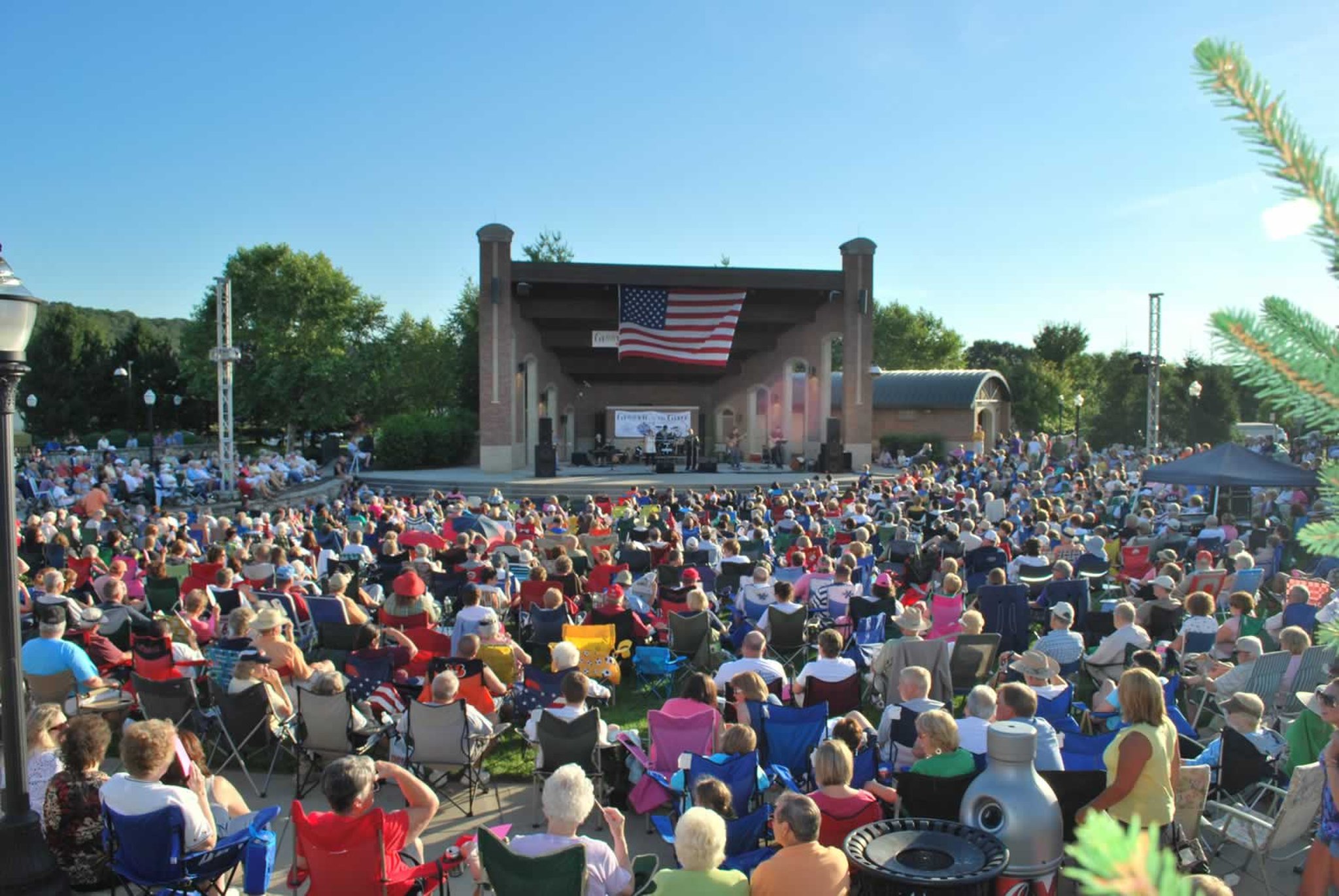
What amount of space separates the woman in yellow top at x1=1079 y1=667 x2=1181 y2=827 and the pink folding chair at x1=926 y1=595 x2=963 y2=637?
377 centimetres

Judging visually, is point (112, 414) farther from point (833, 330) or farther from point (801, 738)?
point (801, 738)

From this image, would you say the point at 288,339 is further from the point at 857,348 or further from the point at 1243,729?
the point at 1243,729

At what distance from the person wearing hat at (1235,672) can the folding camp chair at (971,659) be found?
133cm

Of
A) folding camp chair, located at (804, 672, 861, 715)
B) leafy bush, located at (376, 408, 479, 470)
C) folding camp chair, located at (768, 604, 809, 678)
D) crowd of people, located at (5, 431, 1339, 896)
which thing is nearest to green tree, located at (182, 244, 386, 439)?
leafy bush, located at (376, 408, 479, 470)

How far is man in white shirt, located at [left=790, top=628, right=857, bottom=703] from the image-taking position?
20.0ft

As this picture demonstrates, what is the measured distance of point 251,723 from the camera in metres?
5.82

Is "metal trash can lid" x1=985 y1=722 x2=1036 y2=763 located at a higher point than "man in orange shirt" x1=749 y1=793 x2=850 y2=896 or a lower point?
higher

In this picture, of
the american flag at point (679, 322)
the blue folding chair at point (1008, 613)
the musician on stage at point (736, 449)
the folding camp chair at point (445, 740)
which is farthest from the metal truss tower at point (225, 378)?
the blue folding chair at point (1008, 613)

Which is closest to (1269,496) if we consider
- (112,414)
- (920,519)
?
(920,519)

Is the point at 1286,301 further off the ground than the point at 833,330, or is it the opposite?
the point at 833,330

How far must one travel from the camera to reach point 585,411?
114 ft

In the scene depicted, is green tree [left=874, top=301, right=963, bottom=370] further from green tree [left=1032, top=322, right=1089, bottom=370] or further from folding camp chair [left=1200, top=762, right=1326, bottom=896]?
folding camp chair [left=1200, top=762, right=1326, bottom=896]

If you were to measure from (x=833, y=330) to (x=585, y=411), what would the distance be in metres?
9.72

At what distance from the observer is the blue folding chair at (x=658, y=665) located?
7539mm
